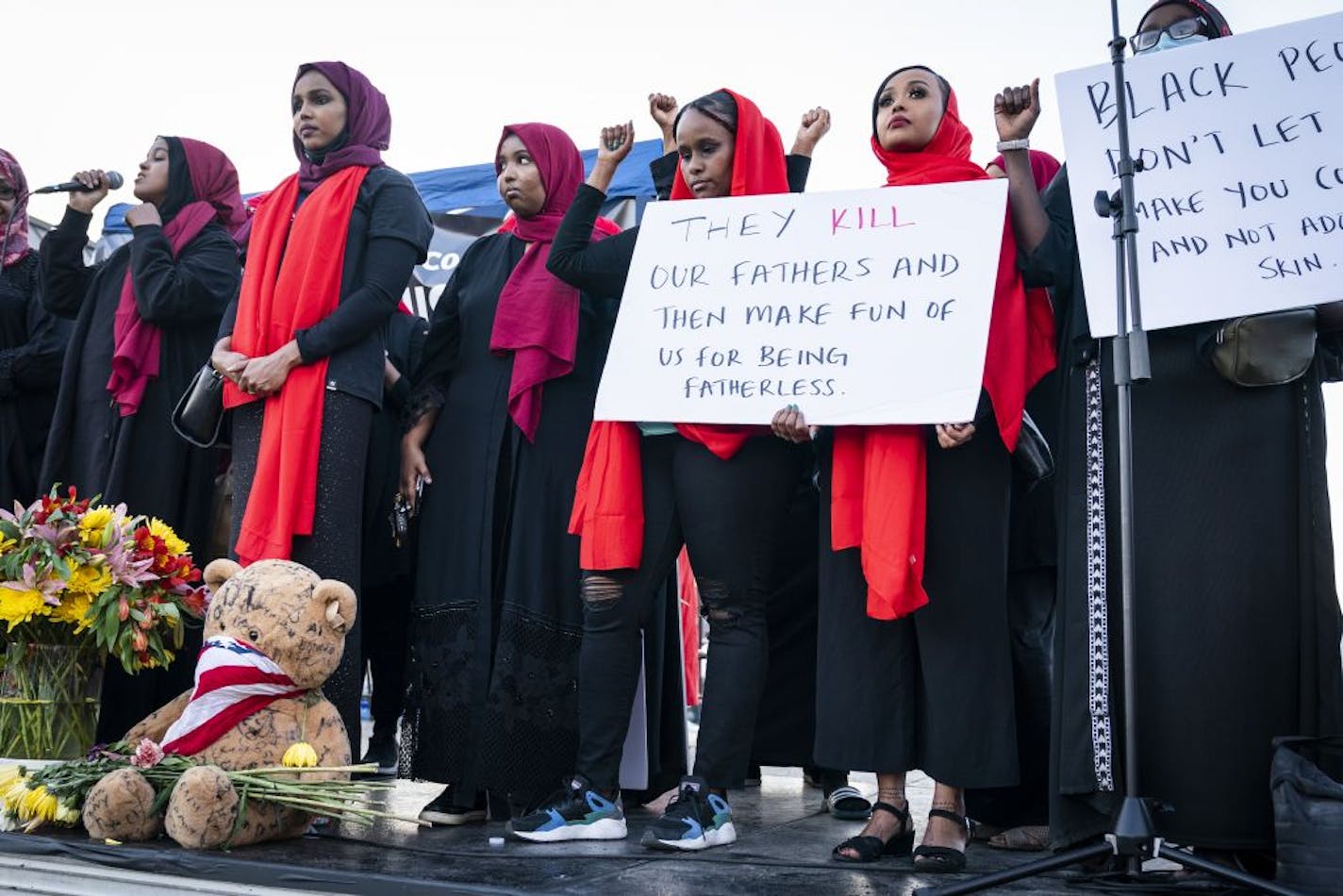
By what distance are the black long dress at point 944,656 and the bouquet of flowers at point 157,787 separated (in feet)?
3.32

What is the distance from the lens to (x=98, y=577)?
344 centimetres

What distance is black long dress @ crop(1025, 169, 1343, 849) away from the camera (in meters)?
2.72

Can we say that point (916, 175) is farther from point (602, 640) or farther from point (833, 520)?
point (602, 640)

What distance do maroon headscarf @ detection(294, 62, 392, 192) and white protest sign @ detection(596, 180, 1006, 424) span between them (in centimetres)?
94

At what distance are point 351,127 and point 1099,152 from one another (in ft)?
6.57

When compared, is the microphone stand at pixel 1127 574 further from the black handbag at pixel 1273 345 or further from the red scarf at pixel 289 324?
the red scarf at pixel 289 324

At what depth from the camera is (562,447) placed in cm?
353

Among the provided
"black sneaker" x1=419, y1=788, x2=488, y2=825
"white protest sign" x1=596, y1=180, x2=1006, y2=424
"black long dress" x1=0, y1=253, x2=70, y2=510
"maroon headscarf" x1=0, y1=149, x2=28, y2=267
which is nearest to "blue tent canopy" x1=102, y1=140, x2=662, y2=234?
"maroon headscarf" x1=0, y1=149, x2=28, y2=267

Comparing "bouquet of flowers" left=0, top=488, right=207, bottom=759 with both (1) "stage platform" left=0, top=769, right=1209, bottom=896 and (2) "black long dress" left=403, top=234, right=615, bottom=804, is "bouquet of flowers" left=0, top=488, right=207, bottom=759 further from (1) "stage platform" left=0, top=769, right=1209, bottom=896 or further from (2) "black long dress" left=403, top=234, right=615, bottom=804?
(2) "black long dress" left=403, top=234, right=615, bottom=804

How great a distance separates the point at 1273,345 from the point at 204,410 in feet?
8.67

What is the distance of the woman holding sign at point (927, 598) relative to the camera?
2883mm

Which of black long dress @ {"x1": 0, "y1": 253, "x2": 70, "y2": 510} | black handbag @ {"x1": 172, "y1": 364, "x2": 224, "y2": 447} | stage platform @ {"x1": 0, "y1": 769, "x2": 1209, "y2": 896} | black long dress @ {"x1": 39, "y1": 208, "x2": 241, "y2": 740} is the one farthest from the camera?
black long dress @ {"x1": 0, "y1": 253, "x2": 70, "y2": 510}

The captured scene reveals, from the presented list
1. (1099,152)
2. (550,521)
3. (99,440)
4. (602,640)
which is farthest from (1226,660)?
(99,440)

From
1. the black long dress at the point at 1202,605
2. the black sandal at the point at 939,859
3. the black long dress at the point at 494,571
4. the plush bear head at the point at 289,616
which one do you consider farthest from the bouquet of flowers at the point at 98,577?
the black long dress at the point at 1202,605
